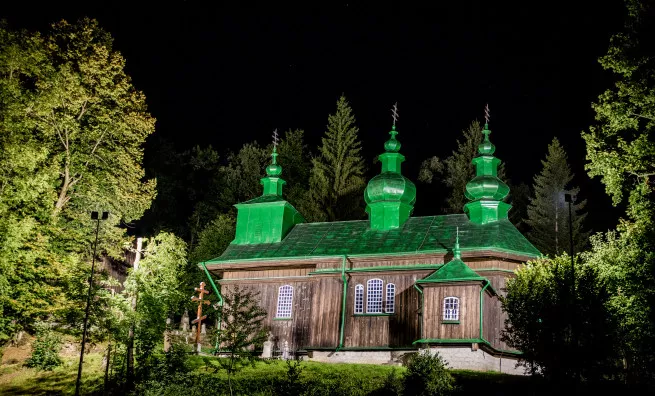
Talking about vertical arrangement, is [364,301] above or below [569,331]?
above

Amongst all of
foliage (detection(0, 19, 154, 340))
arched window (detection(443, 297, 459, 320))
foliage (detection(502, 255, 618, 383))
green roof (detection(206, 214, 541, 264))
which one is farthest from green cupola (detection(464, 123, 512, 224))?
foliage (detection(0, 19, 154, 340))

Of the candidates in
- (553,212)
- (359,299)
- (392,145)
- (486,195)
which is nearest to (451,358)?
(359,299)

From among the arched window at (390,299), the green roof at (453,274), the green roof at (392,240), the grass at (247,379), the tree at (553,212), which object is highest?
the tree at (553,212)

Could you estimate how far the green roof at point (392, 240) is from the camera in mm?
26047

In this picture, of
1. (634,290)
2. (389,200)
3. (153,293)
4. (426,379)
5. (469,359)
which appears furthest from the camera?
(389,200)

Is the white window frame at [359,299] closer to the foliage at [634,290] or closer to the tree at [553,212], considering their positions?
the foliage at [634,290]

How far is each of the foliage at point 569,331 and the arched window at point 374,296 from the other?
324 inches

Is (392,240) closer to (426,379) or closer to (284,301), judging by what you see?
(284,301)

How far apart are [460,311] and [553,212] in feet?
70.0

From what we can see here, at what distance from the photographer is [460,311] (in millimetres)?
23453

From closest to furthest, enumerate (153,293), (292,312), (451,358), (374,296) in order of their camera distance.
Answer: (153,293)
(451,358)
(374,296)
(292,312)

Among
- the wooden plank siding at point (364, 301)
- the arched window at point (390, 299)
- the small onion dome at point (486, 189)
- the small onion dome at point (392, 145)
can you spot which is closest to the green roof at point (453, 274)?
the wooden plank siding at point (364, 301)

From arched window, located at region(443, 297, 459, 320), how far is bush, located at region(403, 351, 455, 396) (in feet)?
18.6

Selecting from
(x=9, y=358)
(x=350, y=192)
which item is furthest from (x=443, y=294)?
(x=350, y=192)
